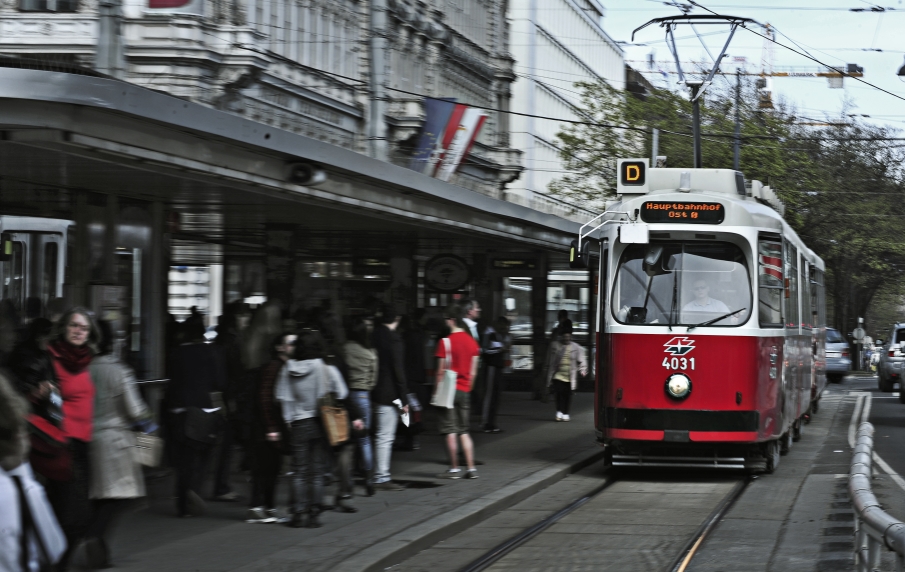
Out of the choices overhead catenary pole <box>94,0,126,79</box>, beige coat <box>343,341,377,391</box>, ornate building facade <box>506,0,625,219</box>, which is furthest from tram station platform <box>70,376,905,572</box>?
ornate building facade <box>506,0,625,219</box>

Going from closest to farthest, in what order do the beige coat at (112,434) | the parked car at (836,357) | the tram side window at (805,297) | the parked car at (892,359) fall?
the beige coat at (112,434) → the tram side window at (805,297) → the parked car at (892,359) → the parked car at (836,357)

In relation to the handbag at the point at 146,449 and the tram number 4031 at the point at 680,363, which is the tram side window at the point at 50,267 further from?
the handbag at the point at 146,449

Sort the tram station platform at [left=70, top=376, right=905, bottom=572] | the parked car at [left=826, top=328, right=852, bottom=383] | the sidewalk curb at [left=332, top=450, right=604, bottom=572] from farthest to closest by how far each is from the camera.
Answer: the parked car at [left=826, top=328, right=852, bottom=383], the tram station platform at [left=70, top=376, right=905, bottom=572], the sidewalk curb at [left=332, top=450, right=604, bottom=572]

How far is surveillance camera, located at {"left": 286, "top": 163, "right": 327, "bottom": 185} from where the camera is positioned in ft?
39.0

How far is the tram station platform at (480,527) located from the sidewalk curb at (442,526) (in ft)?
0.04

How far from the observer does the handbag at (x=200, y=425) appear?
10.6 meters

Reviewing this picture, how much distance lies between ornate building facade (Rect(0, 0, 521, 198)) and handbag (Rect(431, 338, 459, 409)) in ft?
24.5

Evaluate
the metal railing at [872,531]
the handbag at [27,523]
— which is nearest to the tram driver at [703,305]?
the metal railing at [872,531]

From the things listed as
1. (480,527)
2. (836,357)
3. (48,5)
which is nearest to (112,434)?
(480,527)

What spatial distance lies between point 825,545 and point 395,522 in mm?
3132

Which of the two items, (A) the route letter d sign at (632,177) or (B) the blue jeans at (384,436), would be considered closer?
(B) the blue jeans at (384,436)

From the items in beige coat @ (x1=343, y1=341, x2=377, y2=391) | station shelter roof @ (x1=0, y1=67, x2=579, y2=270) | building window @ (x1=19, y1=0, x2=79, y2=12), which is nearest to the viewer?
station shelter roof @ (x1=0, y1=67, x2=579, y2=270)

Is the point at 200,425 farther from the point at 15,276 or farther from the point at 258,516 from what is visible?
the point at 15,276

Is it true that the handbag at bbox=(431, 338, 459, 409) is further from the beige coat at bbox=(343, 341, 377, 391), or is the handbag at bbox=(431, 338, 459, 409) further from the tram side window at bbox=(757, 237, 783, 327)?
the tram side window at bbox=(757, 237, 783, 327)
